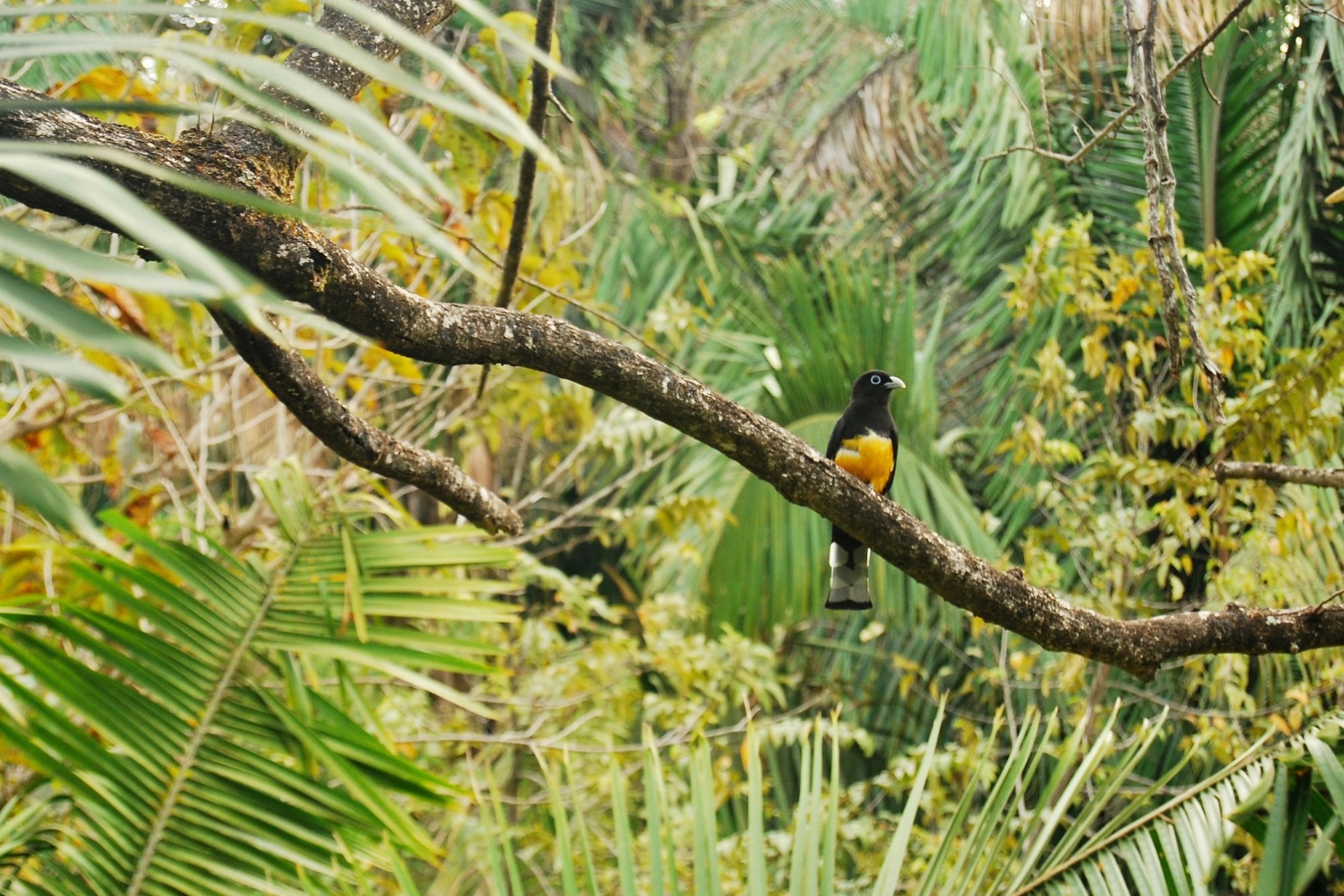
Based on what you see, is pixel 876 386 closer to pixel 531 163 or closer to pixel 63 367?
pixel 531 163

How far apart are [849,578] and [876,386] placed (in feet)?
2.60

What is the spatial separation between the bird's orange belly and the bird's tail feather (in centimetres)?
26

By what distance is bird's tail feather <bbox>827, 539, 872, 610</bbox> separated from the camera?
12.3 ft

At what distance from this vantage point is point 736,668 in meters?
5.36

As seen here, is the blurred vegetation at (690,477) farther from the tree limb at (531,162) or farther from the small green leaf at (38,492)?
the tree limb at (531,162)

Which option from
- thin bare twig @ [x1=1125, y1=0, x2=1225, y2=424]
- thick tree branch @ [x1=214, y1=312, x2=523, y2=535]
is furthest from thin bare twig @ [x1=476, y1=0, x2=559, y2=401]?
thin bare twig @ [x1=1125, y1=0, x2=1225, y2=424]

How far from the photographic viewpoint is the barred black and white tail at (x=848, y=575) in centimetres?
374

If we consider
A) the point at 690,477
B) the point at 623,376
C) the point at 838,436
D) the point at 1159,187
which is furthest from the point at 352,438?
the point at 690,477

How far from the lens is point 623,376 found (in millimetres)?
1846

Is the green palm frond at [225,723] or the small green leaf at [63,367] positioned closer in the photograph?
the small green leaf at [63,367]

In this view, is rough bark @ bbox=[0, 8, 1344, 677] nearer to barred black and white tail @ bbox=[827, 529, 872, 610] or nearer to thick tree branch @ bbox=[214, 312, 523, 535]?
thick tree branch @ bbox=[214, 312, 523, 535]

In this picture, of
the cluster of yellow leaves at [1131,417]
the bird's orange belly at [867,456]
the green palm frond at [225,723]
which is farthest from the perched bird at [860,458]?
the green palm frond at [225,723]

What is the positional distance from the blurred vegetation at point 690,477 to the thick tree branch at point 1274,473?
1.11 ft

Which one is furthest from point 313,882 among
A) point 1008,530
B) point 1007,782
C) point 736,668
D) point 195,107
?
point 1008,530
